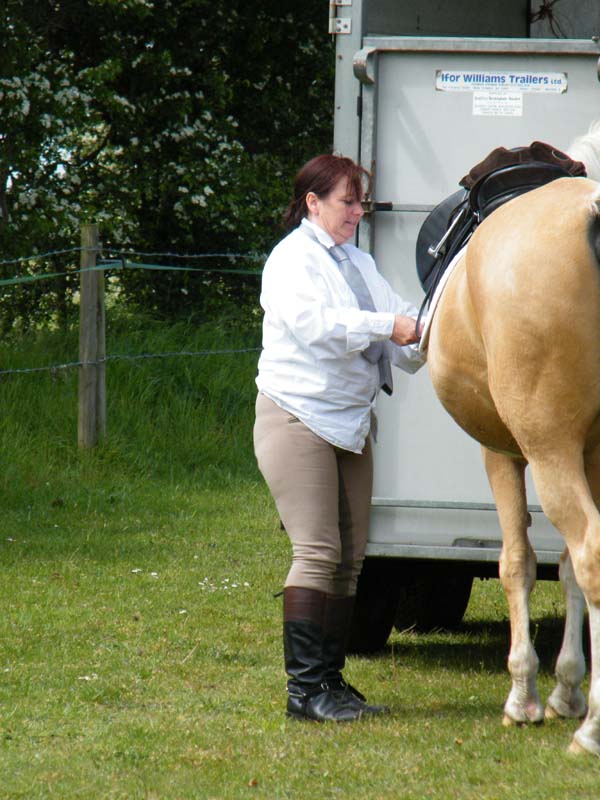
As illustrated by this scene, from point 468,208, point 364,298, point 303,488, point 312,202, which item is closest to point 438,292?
point 468,208

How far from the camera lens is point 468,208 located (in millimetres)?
4148

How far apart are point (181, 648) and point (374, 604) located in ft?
2.74

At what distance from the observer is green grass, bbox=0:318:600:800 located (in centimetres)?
375

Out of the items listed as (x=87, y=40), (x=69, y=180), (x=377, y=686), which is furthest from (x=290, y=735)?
(x=87, y=40)

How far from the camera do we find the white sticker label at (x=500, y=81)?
4.71 m

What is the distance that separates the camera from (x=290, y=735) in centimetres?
416

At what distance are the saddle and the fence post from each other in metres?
5.44

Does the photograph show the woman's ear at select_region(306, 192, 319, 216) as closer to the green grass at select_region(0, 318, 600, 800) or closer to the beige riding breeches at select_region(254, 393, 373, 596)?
the beige riding breeches at select_region(254, 393, 373, 596)

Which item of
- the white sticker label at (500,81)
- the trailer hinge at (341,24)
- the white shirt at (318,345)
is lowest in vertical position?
the white shirt at (318,345)

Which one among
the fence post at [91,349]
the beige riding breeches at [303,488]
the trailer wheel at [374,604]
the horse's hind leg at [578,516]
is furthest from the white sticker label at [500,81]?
the fence post at [91,349]

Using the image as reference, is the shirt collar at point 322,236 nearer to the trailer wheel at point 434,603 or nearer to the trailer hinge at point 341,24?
the trailer hinge at point 341,24

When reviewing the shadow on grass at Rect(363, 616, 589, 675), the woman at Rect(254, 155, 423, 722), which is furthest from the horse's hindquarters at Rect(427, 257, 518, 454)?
the shadow on grass at Rect(363, 616, 589, 675)

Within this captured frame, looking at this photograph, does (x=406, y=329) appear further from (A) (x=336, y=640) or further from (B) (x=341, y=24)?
(B) (x=341, y=24)

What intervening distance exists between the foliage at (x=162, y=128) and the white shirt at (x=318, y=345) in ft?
27.6
